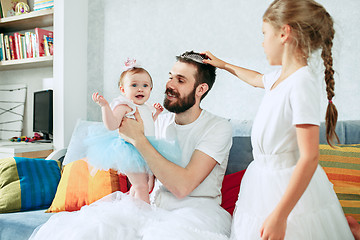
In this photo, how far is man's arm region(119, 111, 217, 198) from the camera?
4.47ft

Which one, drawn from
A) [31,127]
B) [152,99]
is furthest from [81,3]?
[31,127]

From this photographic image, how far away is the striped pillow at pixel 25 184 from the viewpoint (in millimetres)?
1906

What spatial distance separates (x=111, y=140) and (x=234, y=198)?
25.9 inches

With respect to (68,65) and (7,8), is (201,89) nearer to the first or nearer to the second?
(68,65)

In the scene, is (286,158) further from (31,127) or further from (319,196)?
(31,127)

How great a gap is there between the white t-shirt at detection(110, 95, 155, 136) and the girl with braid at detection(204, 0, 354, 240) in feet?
1.94

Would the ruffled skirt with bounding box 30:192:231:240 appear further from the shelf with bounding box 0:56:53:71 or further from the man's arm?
the shelf with bounding box 0:56:53:71

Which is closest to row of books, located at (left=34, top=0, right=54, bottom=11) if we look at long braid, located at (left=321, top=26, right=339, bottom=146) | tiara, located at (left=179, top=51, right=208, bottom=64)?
tiara, located at (left=179, top=51, right=208, bottom=64)

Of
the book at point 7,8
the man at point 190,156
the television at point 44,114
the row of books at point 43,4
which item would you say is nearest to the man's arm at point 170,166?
the man at point 190,156

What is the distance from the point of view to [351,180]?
56.6 inches

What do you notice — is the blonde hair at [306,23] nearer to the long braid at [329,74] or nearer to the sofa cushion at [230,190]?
the long braid at [329,74]

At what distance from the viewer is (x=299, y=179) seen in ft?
2.74

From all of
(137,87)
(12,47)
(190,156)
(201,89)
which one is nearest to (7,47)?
(12,47)

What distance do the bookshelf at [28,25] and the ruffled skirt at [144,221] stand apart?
2063 mm
